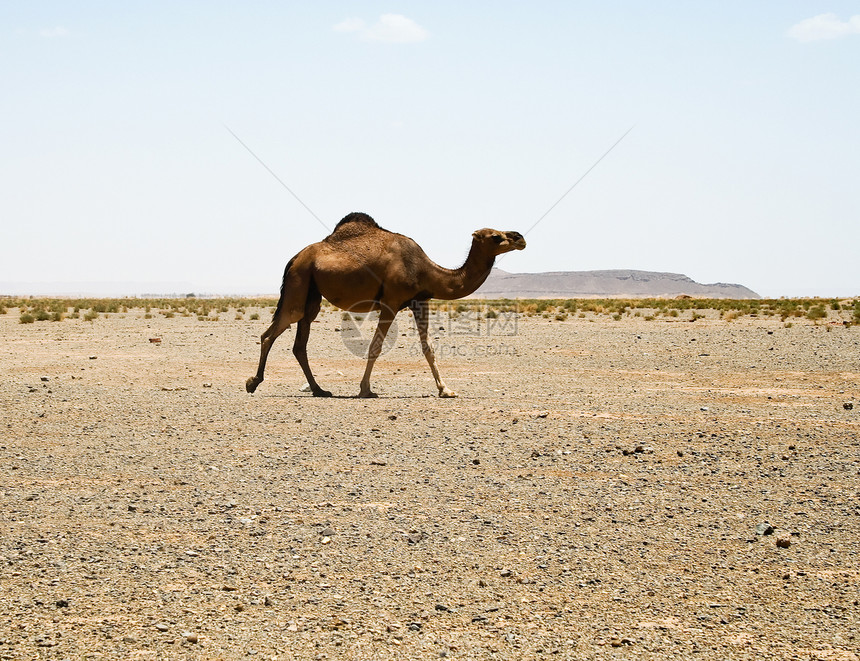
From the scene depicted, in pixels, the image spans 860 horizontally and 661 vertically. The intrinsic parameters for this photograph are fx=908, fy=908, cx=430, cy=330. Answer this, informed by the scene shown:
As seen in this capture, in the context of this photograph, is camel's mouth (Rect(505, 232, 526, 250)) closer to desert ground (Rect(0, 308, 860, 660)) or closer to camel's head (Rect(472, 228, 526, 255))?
camel's head (Rect(472, 228, 526, 255))

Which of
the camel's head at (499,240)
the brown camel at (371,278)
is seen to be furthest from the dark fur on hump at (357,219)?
the camel's head at (499,240)

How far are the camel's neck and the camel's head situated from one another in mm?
166

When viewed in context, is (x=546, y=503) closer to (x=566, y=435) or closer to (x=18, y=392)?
(x=566, y=435)

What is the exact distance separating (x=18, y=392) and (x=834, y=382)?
1342cm

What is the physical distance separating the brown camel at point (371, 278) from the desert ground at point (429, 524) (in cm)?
107

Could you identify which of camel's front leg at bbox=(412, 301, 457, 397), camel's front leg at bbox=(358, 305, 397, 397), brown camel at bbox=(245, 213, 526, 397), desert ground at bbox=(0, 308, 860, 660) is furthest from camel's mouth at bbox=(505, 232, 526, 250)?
desert ground at bbox=(0, 308, 860, 660)

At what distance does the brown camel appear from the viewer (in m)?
14.0

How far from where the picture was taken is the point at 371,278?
13977 millimetres

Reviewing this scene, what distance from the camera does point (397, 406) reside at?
12844 millimetres

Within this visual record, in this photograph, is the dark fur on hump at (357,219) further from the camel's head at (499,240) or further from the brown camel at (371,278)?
the camel's head at (499,240)

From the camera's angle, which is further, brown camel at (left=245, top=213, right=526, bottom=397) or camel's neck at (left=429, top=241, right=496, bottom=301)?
camel's neck at (left=429, top=241, right=496, bottom=301)

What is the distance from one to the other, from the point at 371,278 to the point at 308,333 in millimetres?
1485

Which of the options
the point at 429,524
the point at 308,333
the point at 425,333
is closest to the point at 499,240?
the point at 425,333

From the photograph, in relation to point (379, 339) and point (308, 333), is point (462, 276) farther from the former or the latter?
point (308, 333)
